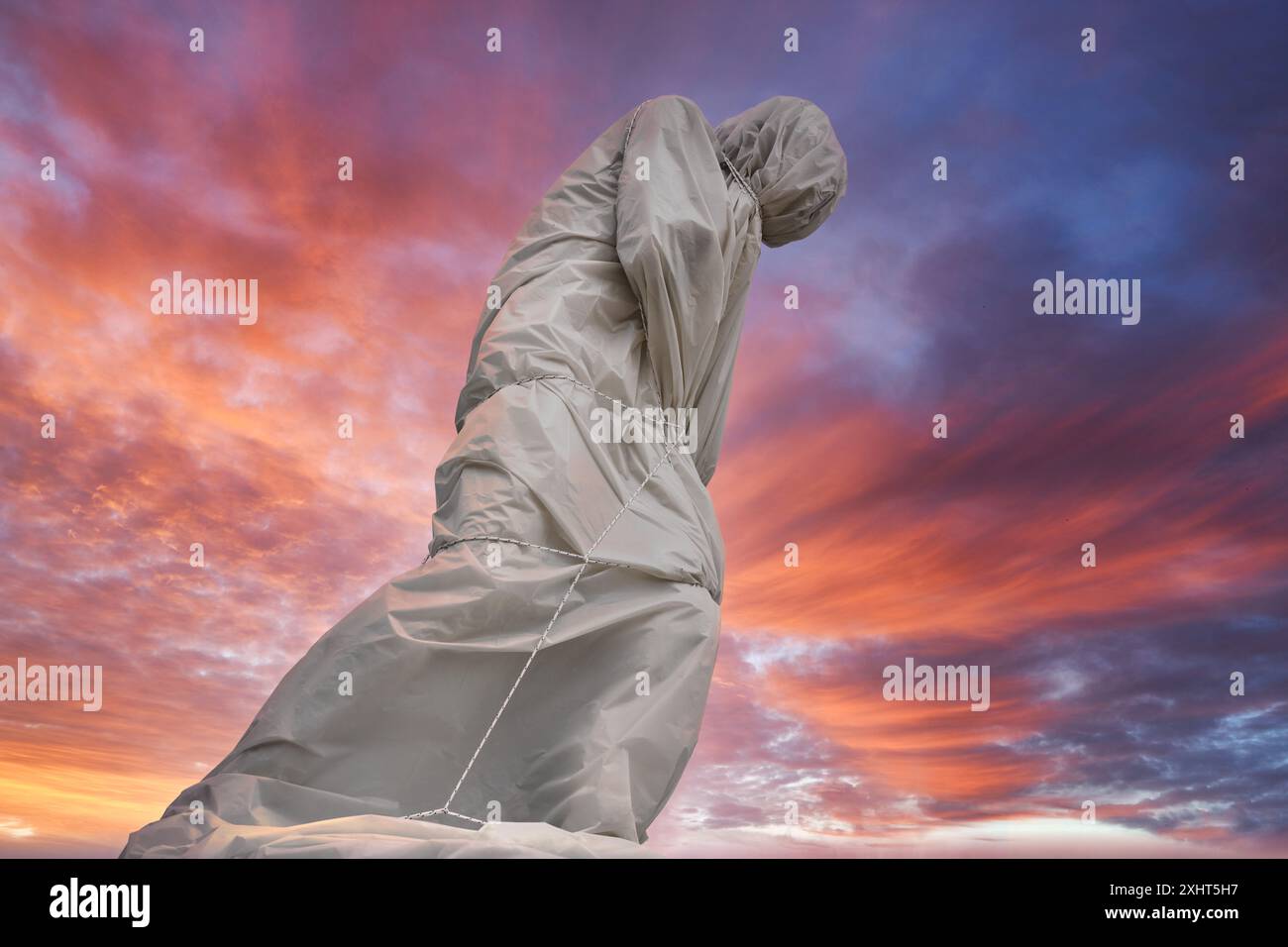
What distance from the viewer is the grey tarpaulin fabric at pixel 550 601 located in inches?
87.2

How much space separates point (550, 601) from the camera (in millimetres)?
2486

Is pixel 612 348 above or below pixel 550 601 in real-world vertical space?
above

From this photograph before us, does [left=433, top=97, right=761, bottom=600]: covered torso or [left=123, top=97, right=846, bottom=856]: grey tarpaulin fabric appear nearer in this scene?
[left=123, top=97, right=846, bottom=856]: grey tarpaulin fabric

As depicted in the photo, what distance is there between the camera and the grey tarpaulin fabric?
2215 mm

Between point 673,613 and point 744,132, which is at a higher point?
point 744,132

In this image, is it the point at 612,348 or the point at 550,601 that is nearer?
the point at 550,601

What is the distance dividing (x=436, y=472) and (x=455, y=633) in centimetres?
51

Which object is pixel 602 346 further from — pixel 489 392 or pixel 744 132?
pixel 744 132

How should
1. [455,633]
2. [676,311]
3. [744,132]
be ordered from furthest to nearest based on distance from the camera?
[744,132], [676,311], [455,633]

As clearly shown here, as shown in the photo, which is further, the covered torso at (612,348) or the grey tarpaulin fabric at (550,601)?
the covered torso at (612,348)
